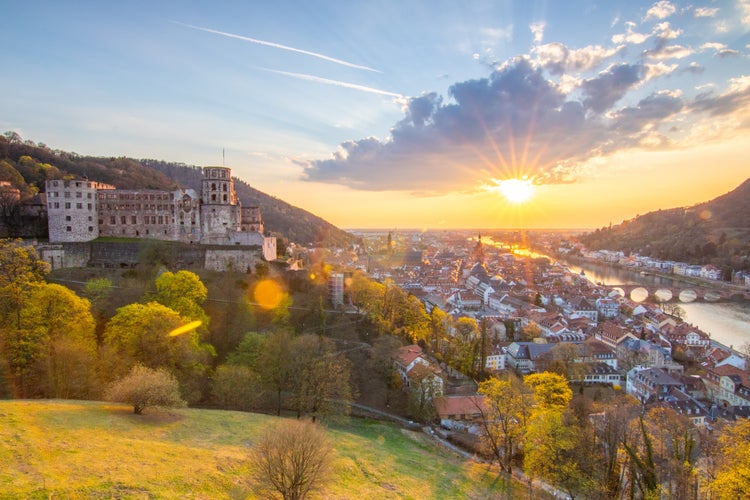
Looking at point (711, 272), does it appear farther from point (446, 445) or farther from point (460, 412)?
point (446, 445)

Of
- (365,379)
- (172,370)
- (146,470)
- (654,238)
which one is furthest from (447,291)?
(654,238)

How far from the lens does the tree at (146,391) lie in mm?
16438

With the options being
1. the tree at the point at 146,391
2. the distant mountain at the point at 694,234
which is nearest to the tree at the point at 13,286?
the tree at the point at 146,391

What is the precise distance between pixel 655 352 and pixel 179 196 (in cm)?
5087

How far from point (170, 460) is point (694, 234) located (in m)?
155

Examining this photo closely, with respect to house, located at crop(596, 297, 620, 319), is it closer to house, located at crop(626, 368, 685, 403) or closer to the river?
the river

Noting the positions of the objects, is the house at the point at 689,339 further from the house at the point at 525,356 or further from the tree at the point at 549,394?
the tree at the point at 549,394

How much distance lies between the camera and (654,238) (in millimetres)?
144125

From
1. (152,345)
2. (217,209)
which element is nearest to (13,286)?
(152,345)

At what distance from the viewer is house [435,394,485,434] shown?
27.9 meters

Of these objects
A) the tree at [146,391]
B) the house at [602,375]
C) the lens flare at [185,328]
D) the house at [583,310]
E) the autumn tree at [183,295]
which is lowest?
the house at [602,375]

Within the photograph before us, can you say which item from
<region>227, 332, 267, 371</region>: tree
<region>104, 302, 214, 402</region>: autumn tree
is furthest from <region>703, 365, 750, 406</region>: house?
<region>104, 302, 214, 402</region>: autumn tree

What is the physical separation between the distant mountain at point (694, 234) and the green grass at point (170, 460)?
110 metres

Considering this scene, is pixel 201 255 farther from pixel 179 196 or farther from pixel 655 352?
pixel 655 352
